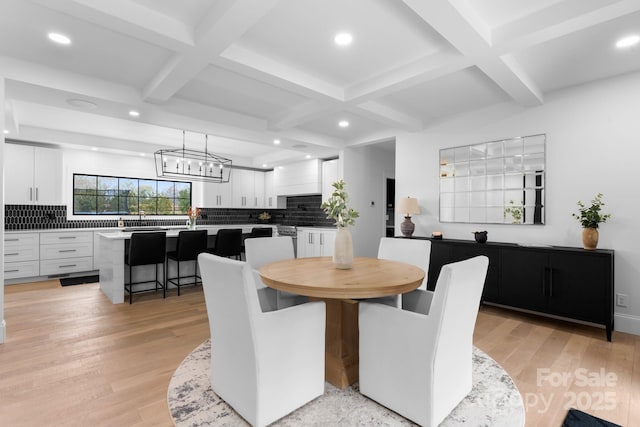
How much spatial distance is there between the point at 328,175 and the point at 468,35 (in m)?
4.35

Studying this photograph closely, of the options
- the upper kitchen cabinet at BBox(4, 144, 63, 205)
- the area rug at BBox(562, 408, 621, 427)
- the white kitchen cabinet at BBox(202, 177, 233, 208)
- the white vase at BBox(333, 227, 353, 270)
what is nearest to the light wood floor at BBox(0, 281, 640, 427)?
the area rug at BBox(562, 408, 621, 427)

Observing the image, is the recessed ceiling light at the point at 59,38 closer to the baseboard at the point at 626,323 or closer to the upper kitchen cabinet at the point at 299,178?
the upper kitchen cabinet at the point at 299,178

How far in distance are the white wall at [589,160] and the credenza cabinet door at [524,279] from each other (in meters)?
0.43

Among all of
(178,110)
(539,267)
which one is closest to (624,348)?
(539,267)

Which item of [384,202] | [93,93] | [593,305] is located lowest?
[593,305]

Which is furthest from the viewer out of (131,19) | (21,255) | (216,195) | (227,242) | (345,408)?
(216,195)

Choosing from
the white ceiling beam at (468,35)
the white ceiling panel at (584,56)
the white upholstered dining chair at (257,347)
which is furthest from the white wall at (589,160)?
the white upholstered dining chair at (257,347)

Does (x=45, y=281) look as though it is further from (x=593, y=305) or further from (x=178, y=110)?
(x=593, y=305)

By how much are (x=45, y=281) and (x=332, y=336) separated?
5.53 meters

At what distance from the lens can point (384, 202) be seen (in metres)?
6.48

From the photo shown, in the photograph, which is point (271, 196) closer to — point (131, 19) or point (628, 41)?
point (131, 19)

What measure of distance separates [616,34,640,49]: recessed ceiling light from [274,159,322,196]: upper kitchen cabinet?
4748 millimetres

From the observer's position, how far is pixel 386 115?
4090 mm

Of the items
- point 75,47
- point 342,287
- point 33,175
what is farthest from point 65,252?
point 342,287
